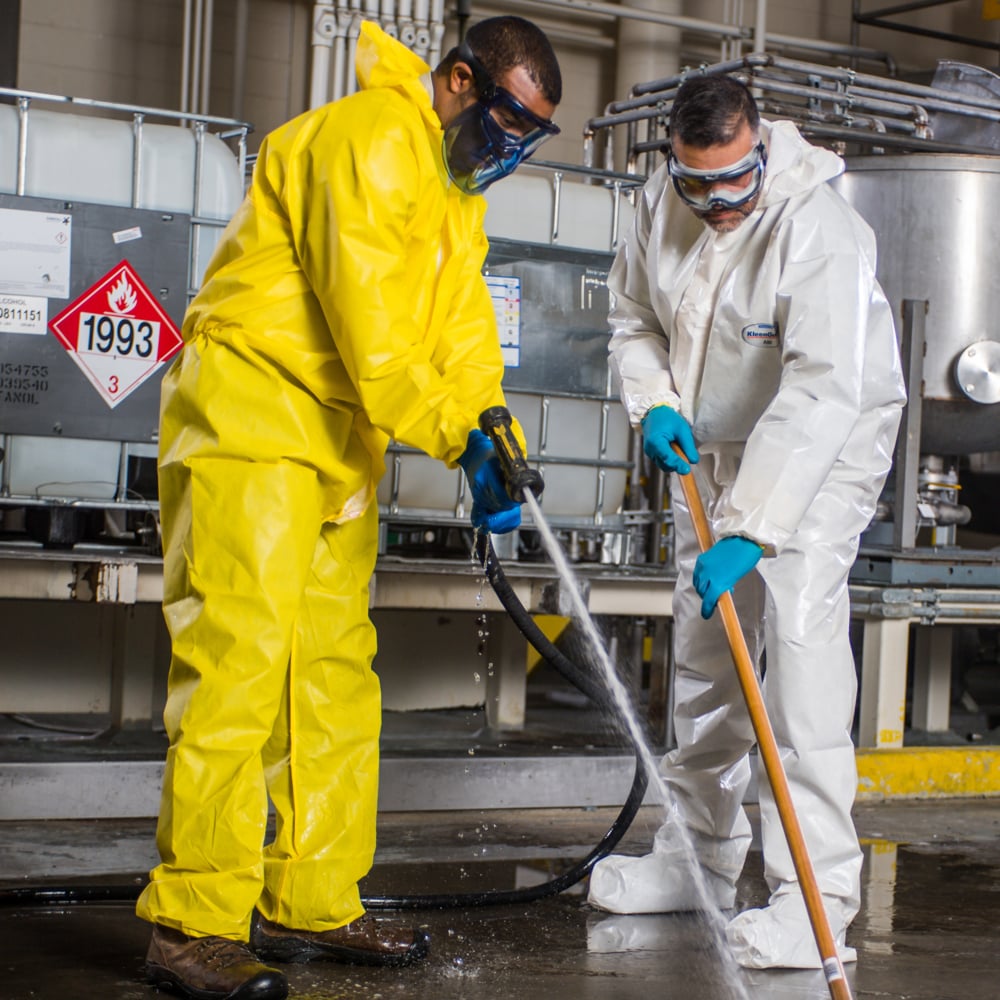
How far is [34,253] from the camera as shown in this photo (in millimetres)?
3293

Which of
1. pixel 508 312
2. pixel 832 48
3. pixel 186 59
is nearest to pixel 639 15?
pixel 832 48

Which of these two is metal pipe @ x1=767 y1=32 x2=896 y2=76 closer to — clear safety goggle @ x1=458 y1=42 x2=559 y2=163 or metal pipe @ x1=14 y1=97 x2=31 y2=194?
metal pipe @ x1=14 y1=97 x2=31 y2=194

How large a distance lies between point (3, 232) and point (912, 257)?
8.92 ft

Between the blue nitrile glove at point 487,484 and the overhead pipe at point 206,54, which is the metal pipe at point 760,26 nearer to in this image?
the overhead pipe at point 206,54

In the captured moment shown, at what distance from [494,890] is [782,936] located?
701 millimetres

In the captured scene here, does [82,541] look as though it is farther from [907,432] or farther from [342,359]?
[907,432]

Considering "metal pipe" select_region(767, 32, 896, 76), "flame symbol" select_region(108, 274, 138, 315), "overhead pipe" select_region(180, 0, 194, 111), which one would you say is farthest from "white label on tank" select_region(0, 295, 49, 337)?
"metal pipe" select_region(767, 32, 896, 76)

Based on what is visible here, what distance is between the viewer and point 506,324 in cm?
378

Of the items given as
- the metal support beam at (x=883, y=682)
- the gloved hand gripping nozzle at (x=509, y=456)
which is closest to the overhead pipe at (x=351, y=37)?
the metal support beam at (x=883, y=682)

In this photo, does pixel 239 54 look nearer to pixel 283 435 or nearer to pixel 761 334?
pixel 761 334

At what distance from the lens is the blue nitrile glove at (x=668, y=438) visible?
93.7 inches

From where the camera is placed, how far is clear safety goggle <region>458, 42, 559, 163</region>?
2.11 meters

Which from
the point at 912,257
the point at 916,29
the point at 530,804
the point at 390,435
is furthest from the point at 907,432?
the point at 916,29

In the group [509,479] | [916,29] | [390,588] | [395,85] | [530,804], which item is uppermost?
[916,29]
